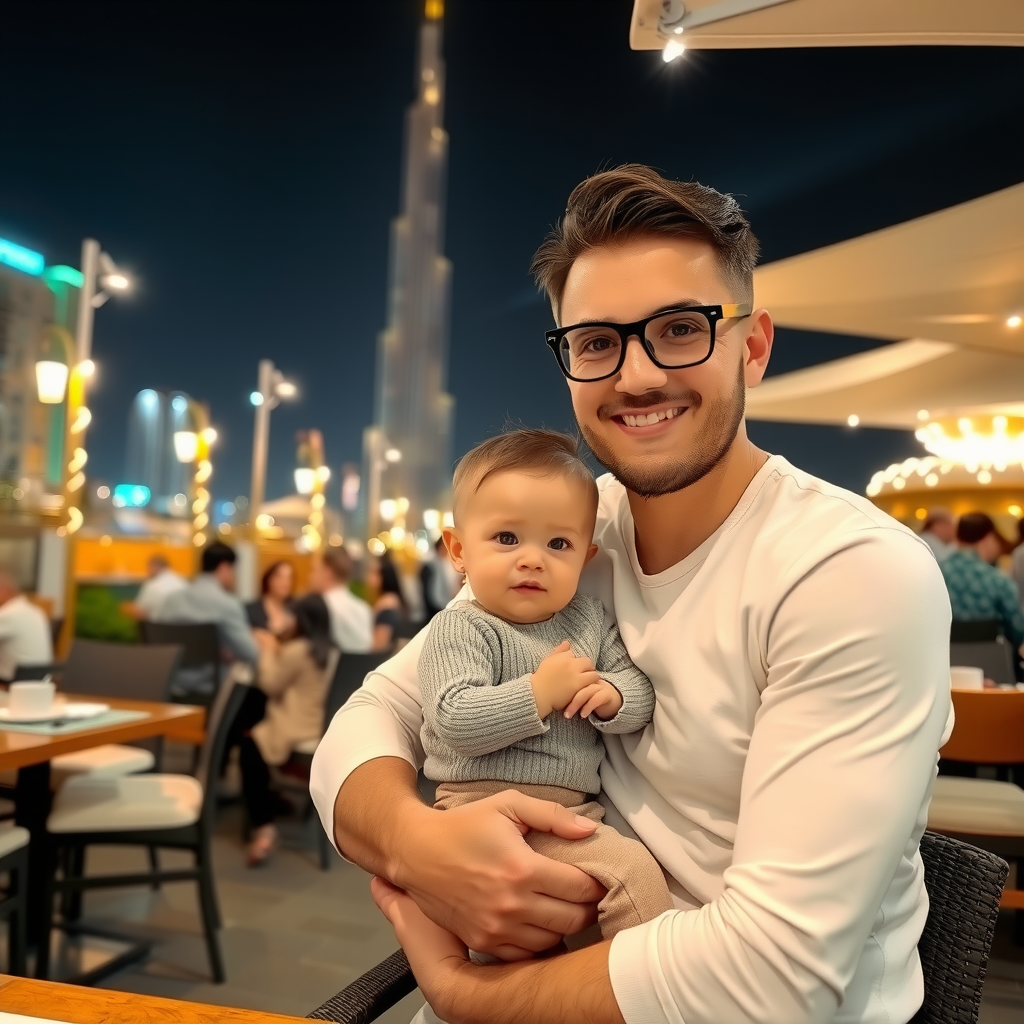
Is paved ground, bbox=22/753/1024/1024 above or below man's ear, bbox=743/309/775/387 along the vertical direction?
below

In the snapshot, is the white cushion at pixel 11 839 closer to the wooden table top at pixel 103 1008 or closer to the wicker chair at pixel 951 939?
the wicker chair at pixel 951 939

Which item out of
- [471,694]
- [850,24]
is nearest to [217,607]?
[850,24]

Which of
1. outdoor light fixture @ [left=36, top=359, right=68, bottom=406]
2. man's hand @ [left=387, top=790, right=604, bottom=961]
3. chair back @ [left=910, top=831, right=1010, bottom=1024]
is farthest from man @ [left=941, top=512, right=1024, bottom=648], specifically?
outdoor light fixture @ [left=36, top=359, right=68, bottom=406]

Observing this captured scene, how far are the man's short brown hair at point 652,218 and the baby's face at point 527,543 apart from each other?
31cm

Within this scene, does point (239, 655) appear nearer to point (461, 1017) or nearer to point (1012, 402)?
point (461, 1017)

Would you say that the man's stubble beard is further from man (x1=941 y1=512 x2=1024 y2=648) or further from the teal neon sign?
the teal neon sign

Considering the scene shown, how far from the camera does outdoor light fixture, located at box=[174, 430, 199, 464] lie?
11.5 meters

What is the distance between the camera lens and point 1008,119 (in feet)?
43.1

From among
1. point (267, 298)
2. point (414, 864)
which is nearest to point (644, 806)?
point (414, 864)

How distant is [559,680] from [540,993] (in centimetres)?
33

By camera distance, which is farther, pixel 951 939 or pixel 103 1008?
pixel 951 939

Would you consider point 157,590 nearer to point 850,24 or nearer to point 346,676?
point 346,676

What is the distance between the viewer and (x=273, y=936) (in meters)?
3.30

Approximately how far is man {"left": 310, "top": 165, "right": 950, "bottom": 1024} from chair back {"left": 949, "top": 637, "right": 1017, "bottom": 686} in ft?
11.2
